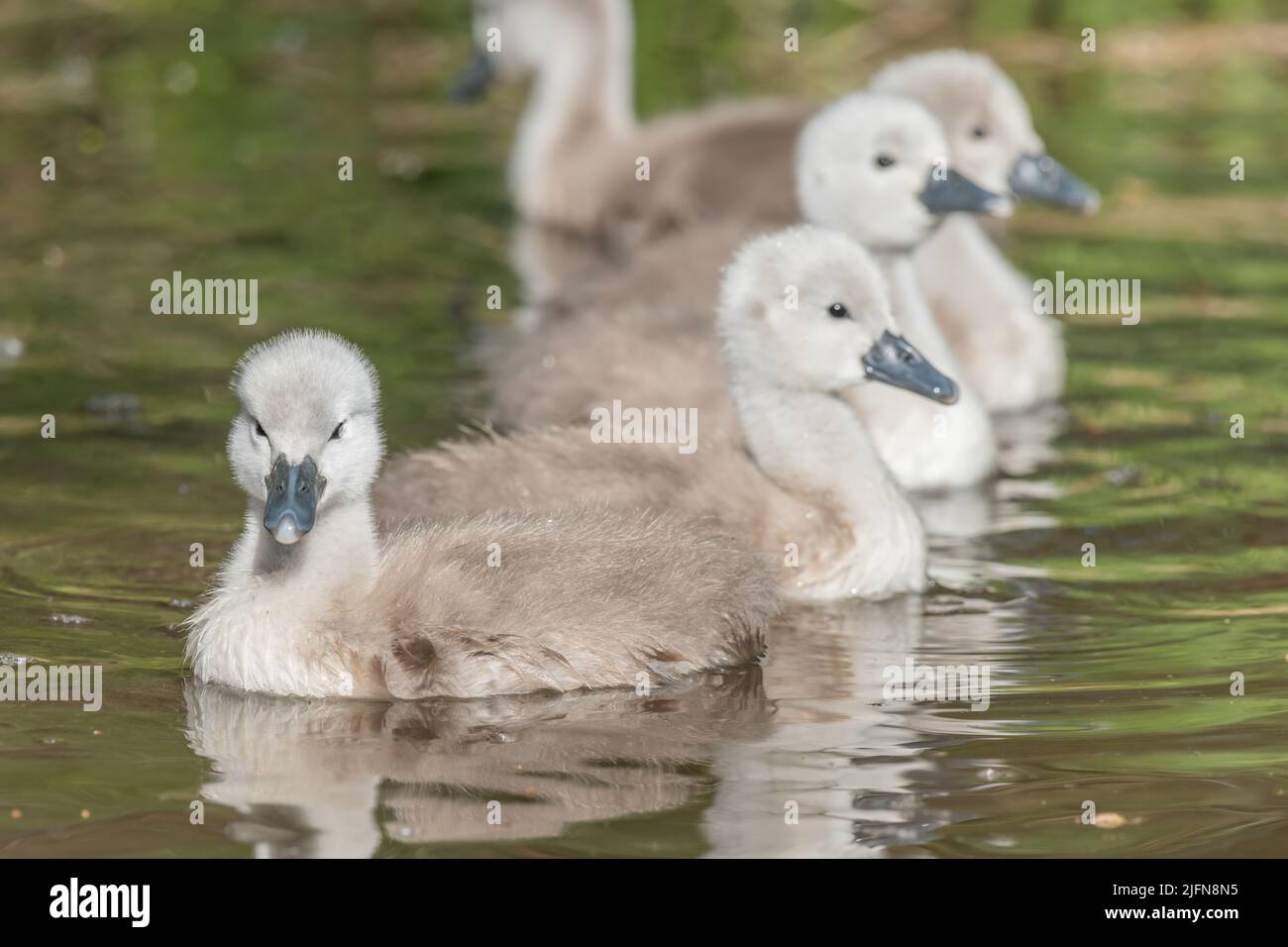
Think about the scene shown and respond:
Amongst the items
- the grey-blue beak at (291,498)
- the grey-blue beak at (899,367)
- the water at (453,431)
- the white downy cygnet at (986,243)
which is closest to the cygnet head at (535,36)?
the water at (453,431)

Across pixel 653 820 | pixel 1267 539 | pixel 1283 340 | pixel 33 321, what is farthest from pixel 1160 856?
pixel 33 321

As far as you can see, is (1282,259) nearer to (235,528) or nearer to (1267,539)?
(1267,539)

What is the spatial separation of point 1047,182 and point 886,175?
1.41 meters

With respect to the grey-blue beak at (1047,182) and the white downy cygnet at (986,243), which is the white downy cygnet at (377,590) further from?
the grey-blue beak at (1047,182)

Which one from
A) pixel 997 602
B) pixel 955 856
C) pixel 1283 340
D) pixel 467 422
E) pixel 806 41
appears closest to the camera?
pixel 955 856

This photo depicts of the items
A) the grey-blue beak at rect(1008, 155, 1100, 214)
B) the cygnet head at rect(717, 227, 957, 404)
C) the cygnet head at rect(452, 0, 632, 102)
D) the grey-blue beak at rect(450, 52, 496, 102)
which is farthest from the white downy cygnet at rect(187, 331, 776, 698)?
the grey-blue beak at rect(450, 52, 496, 102)

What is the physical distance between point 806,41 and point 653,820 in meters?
11.7

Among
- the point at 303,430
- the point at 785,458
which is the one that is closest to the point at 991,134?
the point at 785,458

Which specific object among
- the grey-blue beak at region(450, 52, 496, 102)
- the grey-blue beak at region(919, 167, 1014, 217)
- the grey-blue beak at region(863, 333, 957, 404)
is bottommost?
the grey-blue beak at region(863, 333, 957, 404)

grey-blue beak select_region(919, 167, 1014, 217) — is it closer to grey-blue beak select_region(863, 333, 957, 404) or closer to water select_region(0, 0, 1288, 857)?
water select_region(0, 0, 1288, 857)

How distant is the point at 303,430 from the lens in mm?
6148

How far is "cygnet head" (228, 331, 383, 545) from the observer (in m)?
6.11

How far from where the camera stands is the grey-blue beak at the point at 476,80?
551 inches

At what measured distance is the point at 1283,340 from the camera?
10.4 metres
